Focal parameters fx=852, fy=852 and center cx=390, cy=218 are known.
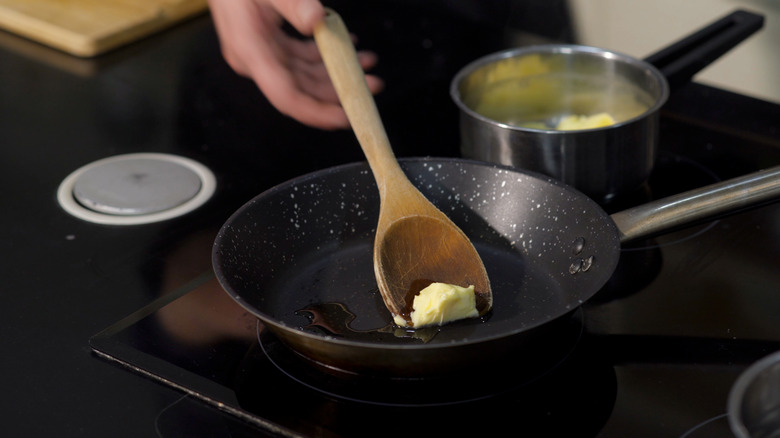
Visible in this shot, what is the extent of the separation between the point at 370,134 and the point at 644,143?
24 centimetres

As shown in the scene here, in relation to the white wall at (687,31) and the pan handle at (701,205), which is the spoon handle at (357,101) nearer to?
the pan handle at (701,205)

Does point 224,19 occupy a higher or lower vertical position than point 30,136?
higher

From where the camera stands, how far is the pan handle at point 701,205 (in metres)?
0.60

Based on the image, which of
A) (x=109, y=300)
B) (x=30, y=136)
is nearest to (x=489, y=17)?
(x=30, y=136)

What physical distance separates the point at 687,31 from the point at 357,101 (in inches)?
35.8

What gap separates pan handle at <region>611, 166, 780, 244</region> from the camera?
60 centimetres

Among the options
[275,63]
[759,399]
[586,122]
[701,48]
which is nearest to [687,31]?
[701,48]

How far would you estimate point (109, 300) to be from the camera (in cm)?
68

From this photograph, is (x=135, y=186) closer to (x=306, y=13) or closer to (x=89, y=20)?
(x=306, y=13)

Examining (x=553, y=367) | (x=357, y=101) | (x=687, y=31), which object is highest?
(x=357, y=101)

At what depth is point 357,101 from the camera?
0.73 metres

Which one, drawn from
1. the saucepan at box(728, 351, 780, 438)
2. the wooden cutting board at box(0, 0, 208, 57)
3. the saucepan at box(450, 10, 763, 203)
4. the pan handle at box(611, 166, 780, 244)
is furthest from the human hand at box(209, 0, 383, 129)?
the saucepan at box(728, 351, 780, 438)

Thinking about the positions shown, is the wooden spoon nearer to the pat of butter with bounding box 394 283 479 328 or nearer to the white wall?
the pat of butter with bounding box 394 283 479 328

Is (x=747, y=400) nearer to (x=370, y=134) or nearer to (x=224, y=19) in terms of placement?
(x=370, y=134)
